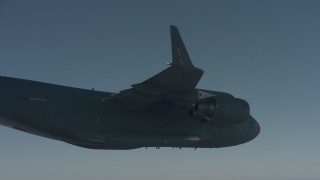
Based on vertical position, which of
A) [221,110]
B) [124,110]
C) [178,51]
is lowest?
[221,110]

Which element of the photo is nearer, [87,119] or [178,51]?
[178,51]

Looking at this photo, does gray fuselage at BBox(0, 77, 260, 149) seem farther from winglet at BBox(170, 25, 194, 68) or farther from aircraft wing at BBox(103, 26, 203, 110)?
winglet at BBox(170, 25, 194, 68)

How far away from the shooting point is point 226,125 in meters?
13.6

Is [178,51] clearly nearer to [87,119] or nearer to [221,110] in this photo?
[221,110]

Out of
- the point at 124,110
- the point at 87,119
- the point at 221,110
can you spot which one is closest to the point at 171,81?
the point at 221,110

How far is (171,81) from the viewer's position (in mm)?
12016

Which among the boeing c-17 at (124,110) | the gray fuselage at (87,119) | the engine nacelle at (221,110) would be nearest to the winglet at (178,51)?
the boeing c-17 at (124,110)

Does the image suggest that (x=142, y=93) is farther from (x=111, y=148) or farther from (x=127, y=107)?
(x=111, y=148)

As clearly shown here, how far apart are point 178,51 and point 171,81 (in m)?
0.87

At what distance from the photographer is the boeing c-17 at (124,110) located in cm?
1262

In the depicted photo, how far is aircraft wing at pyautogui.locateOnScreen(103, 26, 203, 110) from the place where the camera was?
38.2 feet

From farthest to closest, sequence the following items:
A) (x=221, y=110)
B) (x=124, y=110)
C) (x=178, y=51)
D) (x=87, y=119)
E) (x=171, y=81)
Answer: (x=124, y=110), (x=87, y=119), (x=221, y=110), (x=171, y=81), (x=178, y=51)

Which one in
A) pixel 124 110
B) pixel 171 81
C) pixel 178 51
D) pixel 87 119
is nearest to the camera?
pixel 178 51

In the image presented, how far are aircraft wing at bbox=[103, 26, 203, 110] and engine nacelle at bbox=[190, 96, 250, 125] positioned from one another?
0.85 m
